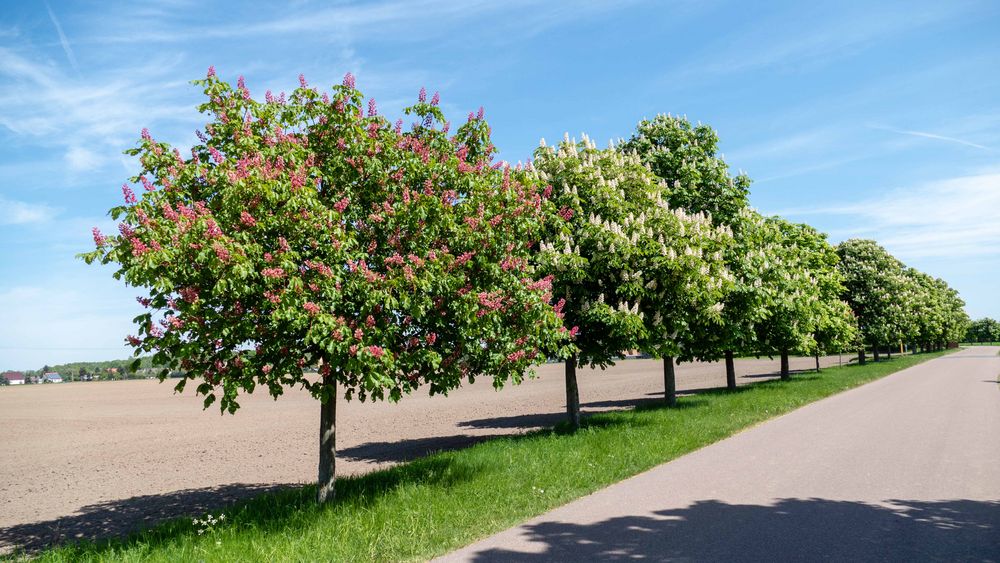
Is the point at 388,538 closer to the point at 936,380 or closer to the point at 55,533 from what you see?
the point at 55,533

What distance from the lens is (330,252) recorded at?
806 cm

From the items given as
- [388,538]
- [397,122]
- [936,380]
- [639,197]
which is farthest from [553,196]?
[936,380]

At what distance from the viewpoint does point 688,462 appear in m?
11.6

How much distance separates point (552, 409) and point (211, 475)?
14.7m

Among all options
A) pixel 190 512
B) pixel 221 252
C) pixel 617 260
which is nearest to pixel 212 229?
pixel 221 252

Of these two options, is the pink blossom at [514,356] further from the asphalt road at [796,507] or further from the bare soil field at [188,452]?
the bare soil field at [188,452]

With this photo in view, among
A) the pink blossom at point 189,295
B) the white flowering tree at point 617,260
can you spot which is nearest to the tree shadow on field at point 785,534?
the pink blossom at point 189,295

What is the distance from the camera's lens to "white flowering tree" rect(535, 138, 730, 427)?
1524cm

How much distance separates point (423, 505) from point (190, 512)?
19.1 feet

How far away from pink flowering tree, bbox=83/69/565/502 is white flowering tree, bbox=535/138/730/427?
4.39 m

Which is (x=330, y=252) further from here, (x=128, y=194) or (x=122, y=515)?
(x=122, y=515)

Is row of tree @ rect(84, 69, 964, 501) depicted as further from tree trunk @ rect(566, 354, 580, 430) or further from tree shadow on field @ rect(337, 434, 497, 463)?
tree shadow on field @ rect(337, 434, 497, 463)

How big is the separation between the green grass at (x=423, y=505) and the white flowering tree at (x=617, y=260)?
99.3 inches

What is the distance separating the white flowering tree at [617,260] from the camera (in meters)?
15.2
